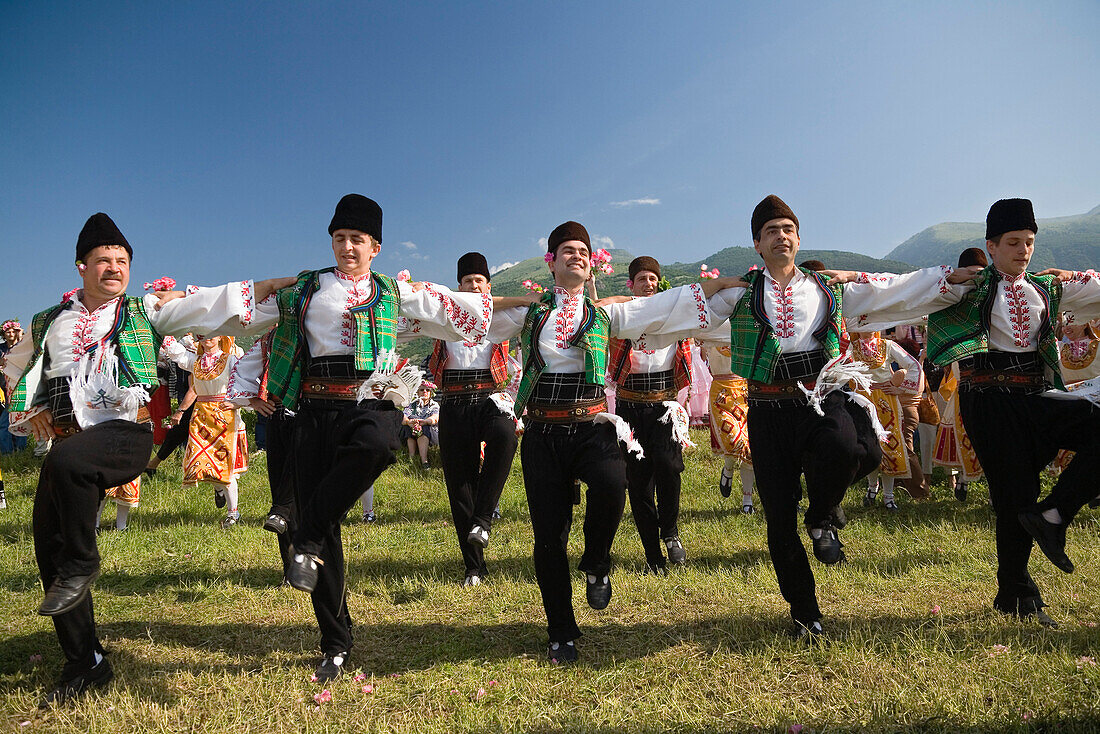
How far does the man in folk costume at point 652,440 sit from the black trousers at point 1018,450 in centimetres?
217

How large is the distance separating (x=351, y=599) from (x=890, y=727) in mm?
3614

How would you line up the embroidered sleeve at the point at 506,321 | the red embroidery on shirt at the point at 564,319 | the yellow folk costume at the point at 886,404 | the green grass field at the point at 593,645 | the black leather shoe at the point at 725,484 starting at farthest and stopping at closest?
the black leather shoe at the point at 725,484
the yellow folk costume at the point at 886,404
the embroidered sleeve at the point at 506,321
the red embroidery on shirt at the point at 564,319
the green grass field at the point at 593,645

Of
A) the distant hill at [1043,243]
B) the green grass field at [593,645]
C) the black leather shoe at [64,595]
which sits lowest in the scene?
the green grass field at [593,645]

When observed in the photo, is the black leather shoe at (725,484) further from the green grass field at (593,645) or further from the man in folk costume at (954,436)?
the man in folk costume at (954,436)

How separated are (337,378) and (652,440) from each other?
2.78m

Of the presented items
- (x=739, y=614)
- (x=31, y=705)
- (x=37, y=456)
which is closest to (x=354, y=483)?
(x=31, y=705)

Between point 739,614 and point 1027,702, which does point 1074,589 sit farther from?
point 739,614

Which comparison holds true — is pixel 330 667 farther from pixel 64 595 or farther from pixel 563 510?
pixel 563 510

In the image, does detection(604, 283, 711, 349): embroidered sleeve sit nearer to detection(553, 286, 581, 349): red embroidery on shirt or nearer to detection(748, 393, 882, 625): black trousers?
detection(553, 286, 581, 349): red embroidery on shirt

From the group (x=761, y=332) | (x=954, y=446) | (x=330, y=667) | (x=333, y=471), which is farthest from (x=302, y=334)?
(x=954, y=446)

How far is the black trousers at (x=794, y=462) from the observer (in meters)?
3.66

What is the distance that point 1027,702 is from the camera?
2.92 meters

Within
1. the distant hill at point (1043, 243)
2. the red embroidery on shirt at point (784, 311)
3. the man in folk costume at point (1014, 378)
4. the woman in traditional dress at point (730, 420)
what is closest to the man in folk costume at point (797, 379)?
the red embroidery on shirt at point (784, 311)

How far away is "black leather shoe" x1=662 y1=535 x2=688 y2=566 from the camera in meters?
5.52
